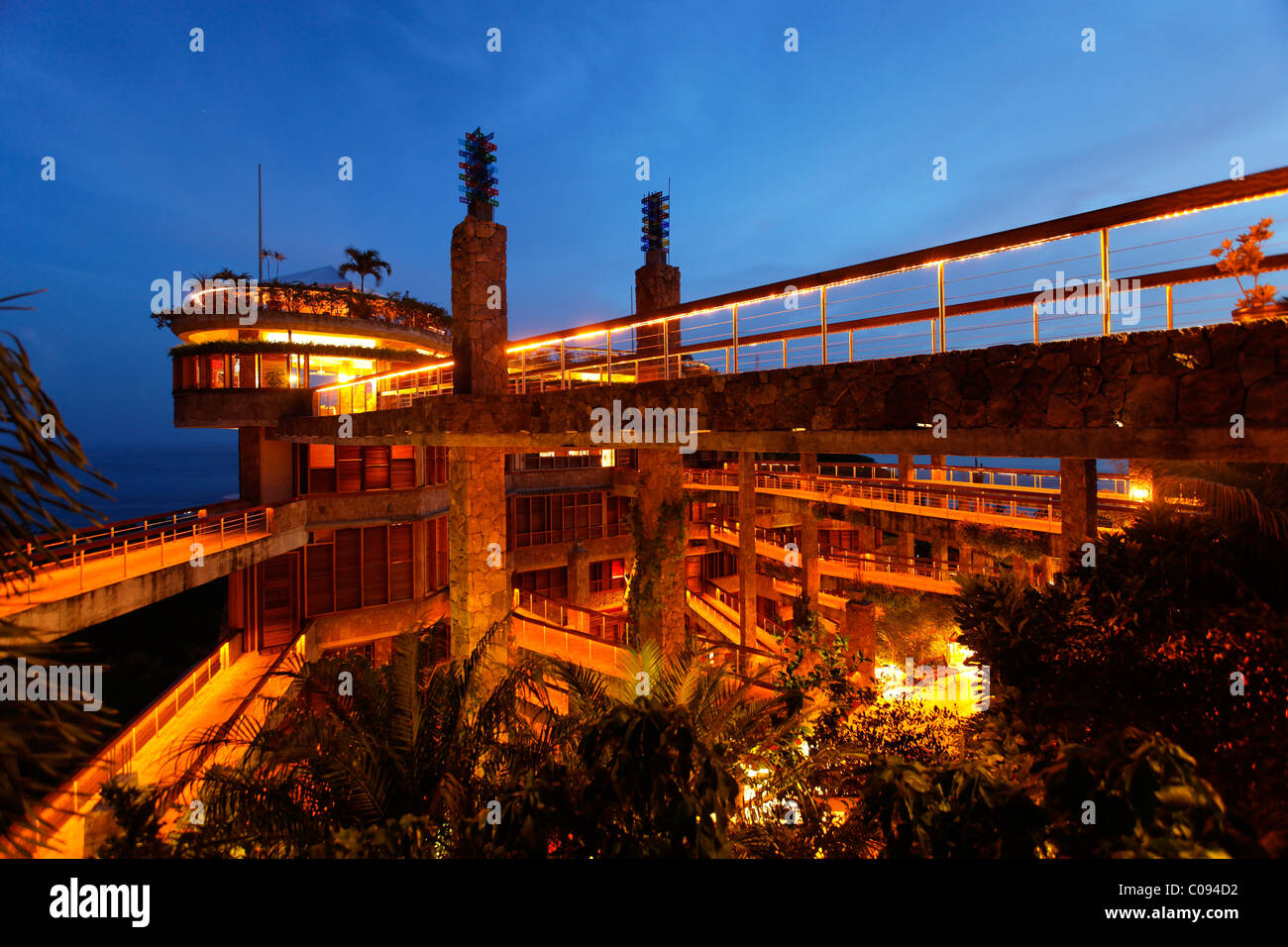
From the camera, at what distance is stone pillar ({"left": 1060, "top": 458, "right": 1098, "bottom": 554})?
8797mm

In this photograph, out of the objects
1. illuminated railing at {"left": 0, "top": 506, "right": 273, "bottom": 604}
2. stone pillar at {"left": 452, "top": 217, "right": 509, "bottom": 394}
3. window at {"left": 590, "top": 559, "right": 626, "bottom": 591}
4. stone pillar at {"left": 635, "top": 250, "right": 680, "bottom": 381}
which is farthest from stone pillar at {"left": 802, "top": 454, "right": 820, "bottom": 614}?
illuminated railing at {"left": 0, "top": 506, "right": 273, "bottom": 604}

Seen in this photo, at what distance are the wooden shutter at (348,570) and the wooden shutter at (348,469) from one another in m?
1.40

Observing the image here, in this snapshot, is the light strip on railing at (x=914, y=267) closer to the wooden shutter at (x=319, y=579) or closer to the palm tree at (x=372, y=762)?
the palm tree at (x=372, y=762)

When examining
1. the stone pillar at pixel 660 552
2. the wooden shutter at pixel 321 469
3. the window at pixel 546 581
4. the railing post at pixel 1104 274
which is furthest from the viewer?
the window at pixel 546 581

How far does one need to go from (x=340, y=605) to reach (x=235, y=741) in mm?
12571

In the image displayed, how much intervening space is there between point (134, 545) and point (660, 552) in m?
9.86

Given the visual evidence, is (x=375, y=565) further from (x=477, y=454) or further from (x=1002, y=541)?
(x=1002, y=541)

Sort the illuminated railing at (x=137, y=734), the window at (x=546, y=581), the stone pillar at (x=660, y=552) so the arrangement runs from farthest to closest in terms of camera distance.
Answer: the window at (x=546, y=581), the stone pillar at (x=660, y=552), the illuminated railing at (x=137, y=734)

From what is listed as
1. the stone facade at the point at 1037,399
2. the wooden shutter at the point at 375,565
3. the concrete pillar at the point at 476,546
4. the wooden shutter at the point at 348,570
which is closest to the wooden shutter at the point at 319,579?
the wooden shutter at the point at 348,570

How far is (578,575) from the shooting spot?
2209cm

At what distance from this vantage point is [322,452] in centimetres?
1611

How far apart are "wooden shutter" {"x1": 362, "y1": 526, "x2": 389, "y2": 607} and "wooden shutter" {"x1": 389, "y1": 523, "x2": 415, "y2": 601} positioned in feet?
0.45

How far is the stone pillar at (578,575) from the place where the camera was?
21938 millimetres

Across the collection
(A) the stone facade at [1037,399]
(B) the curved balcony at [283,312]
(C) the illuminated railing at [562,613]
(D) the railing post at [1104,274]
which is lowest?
(C) the illuminated railing at [562,613]
